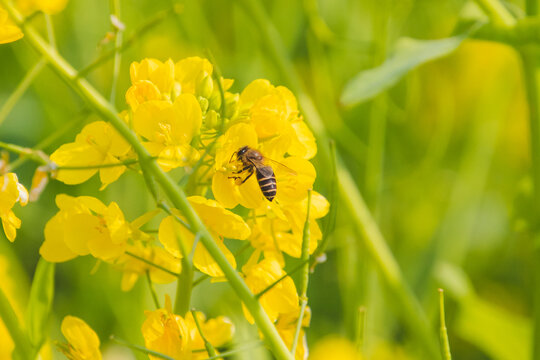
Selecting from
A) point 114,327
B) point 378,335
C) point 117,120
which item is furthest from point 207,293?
point 117,120

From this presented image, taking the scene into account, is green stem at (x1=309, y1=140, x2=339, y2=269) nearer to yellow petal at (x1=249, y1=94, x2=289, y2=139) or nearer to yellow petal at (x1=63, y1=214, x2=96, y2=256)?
yellow petal at (x1=249, y1=94, x2=289, y2=139)

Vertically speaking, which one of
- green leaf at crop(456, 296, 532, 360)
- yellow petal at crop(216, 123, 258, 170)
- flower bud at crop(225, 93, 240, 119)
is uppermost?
flower bud at crop(225, 93, 240, 119)

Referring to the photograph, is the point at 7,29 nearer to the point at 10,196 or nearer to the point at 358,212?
the point at 10,196

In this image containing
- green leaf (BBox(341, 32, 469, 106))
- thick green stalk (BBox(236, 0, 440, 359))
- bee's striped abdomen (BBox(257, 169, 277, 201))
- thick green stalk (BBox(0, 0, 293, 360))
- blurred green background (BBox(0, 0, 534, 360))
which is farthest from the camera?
blurred green background (BBox(0, 0, 534, 360))

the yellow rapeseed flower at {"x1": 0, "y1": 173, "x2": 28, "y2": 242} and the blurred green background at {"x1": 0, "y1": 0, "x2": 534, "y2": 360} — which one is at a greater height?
the yellow rapeseed flower at {"x1": 0, "y1": 173, "x2": 28, "y2": 242}

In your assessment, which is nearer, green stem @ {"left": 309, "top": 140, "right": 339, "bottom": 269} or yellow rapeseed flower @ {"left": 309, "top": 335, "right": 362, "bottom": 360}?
green stem @ {"left": 309, "top": 140, "right": 339, "bottom": 269}

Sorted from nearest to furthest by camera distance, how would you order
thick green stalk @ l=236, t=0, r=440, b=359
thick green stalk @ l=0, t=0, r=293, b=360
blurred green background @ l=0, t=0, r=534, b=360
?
1. thick green stalk @ l=0, t=0, r=293, b=360
2. thick green stalk @ l=236, t=0, r=440, b=359
3. blurred green background @ l=0, t=0, r=534, b=360

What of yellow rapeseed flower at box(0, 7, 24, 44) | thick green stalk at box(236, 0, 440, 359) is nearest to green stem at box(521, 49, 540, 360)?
thick green stalk at box(236, 0, 440, 359)

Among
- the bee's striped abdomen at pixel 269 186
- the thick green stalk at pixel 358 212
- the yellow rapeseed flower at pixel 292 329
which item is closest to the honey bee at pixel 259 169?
the bee's striped abdomen at pixel 269 186
